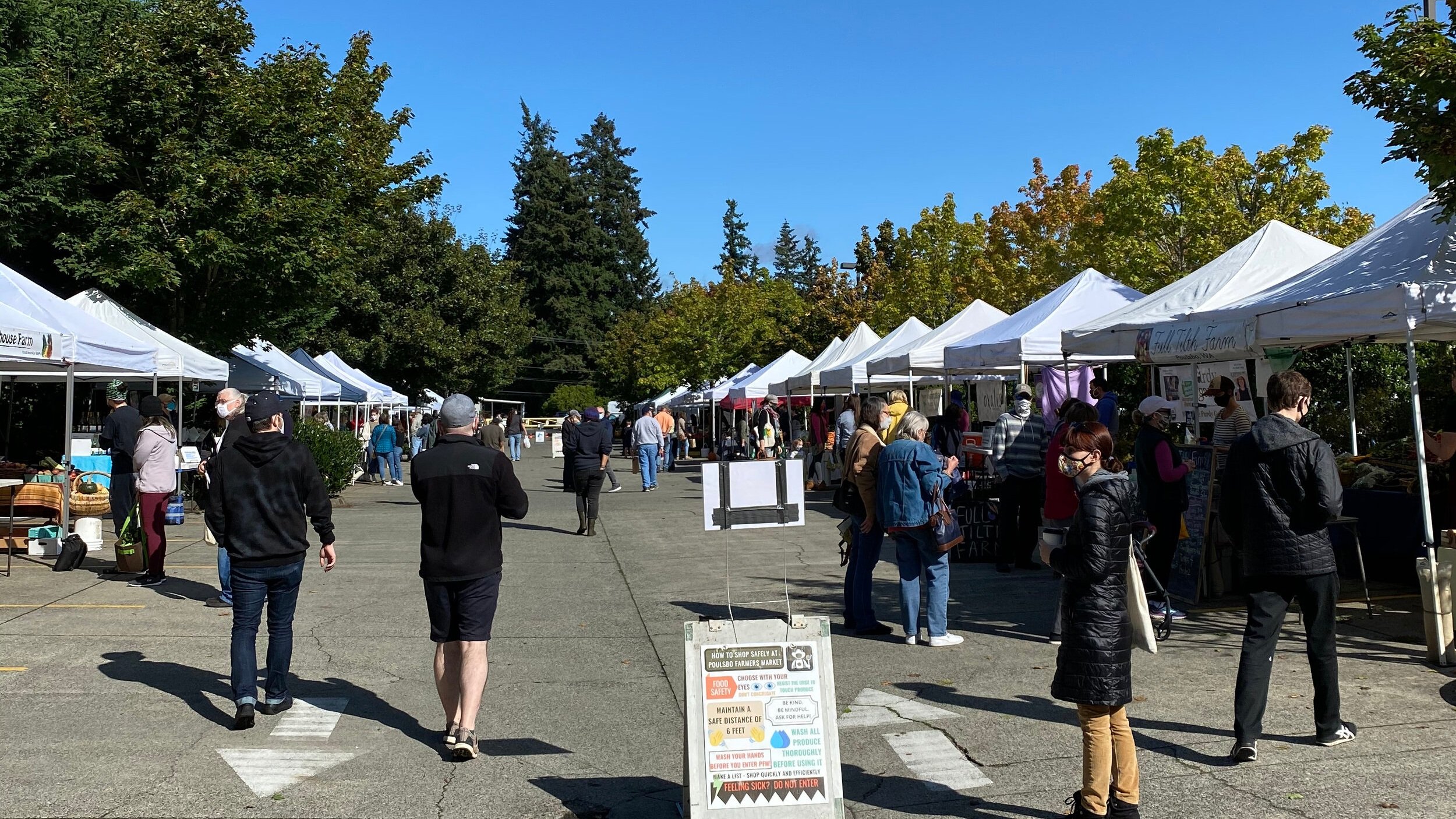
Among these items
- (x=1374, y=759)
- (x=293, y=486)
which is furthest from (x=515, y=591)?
(x=1374, y=759)

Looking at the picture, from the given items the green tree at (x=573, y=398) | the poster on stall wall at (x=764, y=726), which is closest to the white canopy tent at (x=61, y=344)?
the poster on stall wall at (x=764, y=726)

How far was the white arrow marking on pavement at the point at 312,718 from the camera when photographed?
606 cm

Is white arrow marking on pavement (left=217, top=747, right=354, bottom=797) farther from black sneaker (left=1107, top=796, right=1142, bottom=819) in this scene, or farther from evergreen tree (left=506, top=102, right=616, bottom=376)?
evergreen tree (left=506, top=102, right=616, bottom=376)

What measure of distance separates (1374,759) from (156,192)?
1854 cm

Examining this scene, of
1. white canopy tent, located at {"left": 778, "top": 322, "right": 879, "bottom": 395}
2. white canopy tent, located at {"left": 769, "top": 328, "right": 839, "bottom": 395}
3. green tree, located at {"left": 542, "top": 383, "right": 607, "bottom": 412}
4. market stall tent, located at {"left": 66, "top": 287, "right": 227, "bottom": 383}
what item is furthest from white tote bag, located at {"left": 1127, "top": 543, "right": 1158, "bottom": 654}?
green tree, located at {"left": 542, "top": 383, "right": 607, "bottom": 412}

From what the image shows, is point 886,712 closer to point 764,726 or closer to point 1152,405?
point 764,726

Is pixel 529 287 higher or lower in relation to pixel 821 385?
higher

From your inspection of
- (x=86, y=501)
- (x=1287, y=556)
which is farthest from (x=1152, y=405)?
(x=86, y=501)

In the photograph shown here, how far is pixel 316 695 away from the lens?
688cm

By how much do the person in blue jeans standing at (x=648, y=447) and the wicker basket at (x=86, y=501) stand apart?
1225cm

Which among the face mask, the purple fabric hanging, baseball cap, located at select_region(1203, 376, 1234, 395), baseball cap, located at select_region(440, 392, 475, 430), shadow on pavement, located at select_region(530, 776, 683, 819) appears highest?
the purple fabric hanging

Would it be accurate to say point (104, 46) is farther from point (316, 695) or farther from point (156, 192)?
point (316, 695)

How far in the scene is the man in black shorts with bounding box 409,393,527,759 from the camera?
18.2ft

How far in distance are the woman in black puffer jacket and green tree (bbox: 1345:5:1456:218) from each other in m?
4.45
